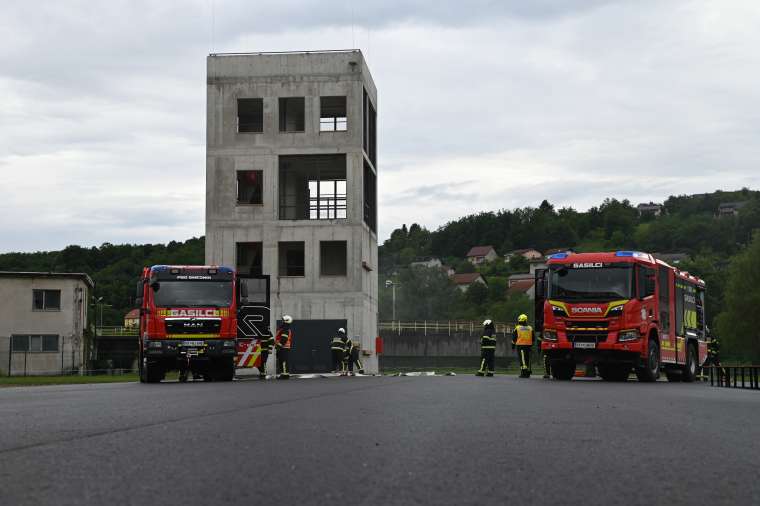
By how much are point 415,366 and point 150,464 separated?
74.2m

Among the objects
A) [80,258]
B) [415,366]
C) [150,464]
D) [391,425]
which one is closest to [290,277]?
[415,366]

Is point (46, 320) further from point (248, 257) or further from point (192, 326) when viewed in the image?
point (192, 326)

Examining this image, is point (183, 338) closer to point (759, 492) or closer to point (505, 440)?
point (505, 440)

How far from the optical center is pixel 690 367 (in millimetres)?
30828

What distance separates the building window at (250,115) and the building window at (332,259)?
648 cm

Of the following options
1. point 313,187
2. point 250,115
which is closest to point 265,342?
point 313,187

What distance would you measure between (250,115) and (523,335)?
95.4 feet

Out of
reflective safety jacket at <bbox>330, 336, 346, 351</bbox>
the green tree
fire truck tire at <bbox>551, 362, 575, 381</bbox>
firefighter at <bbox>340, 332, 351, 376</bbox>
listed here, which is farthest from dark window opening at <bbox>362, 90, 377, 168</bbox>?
the green tree

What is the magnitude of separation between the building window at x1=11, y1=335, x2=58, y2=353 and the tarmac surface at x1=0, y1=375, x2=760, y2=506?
51.6 m

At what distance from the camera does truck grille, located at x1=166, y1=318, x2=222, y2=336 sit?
89.4 ft

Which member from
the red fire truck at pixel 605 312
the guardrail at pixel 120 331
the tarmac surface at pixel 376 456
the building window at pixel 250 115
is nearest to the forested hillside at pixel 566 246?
the guardrail at pixel 120 331

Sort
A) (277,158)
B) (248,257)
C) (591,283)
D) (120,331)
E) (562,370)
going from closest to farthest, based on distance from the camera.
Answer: (591,283) < (562,370) < (277,158) < (248,257) < (120,331)

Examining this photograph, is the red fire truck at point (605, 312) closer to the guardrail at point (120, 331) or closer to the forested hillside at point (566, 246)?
the forested hillside at point (566, 246)

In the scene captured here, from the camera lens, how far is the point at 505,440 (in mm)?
8242
